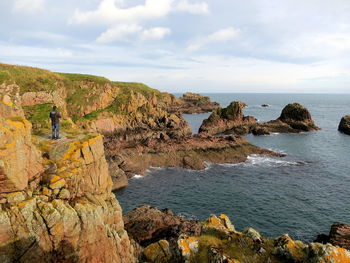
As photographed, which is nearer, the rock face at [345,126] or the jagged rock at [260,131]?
the jagged rock at [260,131]

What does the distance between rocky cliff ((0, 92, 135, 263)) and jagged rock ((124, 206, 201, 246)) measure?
9.22 meters

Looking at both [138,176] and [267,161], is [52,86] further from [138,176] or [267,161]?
[267,161]

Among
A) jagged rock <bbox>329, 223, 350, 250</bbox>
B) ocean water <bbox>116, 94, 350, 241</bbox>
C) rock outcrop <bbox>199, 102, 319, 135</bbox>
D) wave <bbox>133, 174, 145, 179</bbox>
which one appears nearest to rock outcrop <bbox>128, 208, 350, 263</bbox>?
jagged rock <bbox>329, 223, 350, 250</bbox>

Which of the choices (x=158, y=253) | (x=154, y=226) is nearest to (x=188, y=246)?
(x=158, y=253)

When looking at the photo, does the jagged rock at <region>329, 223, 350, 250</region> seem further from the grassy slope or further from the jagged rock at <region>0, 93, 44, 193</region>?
the grassy slope

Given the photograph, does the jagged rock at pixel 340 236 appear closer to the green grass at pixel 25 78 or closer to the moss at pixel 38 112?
the moss at pixel 38 112

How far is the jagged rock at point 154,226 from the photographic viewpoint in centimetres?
2777

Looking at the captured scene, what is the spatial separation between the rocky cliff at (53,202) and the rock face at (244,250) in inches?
165

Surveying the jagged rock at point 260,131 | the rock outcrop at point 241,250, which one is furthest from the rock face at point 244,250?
the jagged rock at point 260,131

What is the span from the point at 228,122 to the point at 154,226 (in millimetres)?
74864

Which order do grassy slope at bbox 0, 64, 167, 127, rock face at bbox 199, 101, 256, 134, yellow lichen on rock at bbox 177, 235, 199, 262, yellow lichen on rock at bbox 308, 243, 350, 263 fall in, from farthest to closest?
rock face at bbox 199, 101, 256, 134
grassy slope at bbox 0, 64, 167, 127
yellow lichen on rock at bbox 177, 235, 199, 262
yellow lichen on rock at bbox 308, 243, 350, 263

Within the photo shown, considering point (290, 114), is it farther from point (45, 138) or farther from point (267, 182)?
point (45, 138)

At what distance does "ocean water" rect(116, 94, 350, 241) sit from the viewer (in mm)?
34031

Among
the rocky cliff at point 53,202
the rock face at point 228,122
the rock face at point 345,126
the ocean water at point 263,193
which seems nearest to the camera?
the rocky cliff at point 53,202
